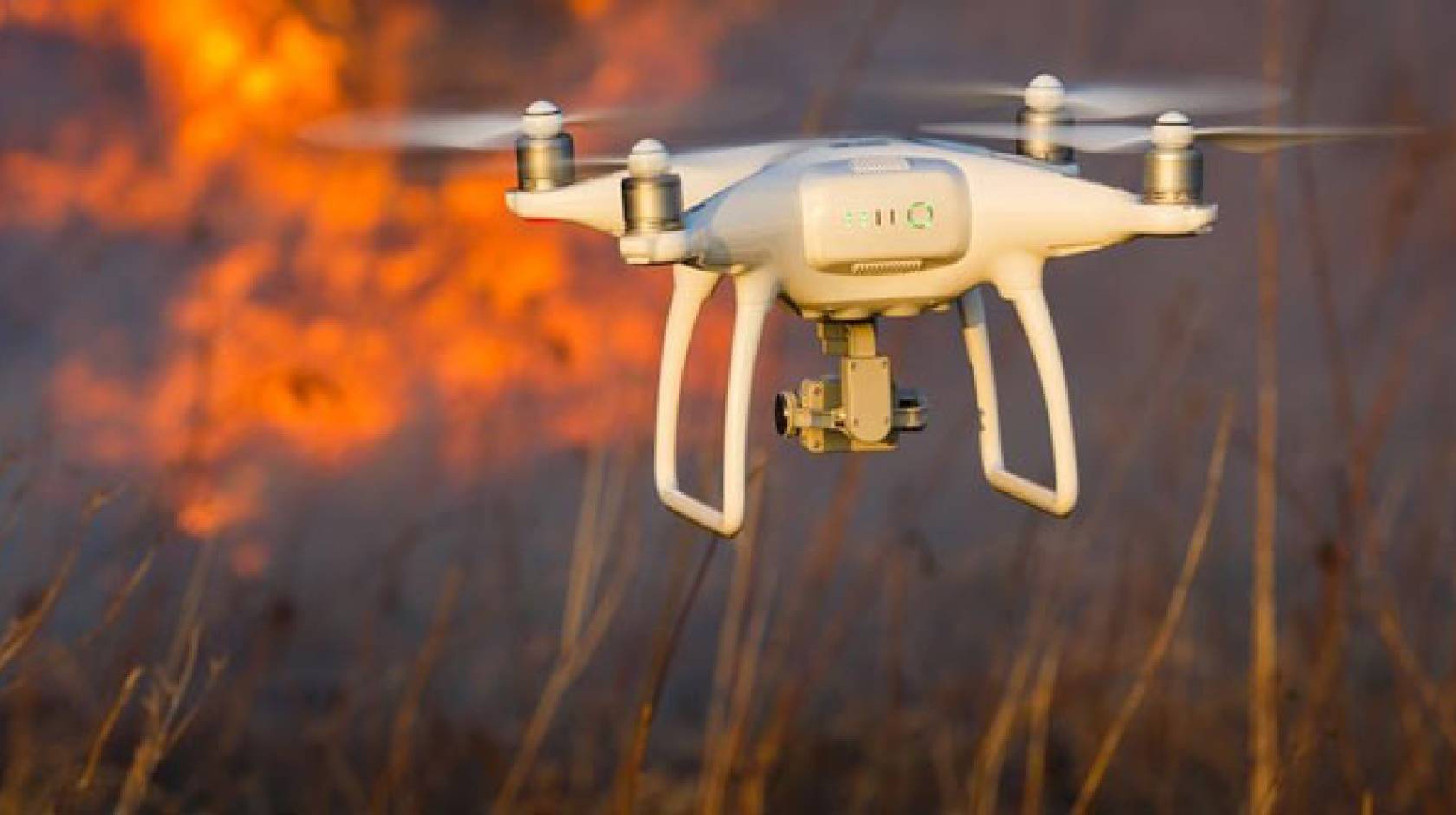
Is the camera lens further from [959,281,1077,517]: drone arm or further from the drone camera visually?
[959,281,1077,517]: drone arm

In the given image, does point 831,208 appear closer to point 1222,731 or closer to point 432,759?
point 432,759

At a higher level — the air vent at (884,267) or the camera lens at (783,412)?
the air vent at (884,267)

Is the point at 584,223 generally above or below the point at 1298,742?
above

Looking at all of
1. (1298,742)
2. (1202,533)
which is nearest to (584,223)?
(1202,533)

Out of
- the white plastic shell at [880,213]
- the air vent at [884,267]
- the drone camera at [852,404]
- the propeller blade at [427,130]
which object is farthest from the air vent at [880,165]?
the propeller blade at [427,130]

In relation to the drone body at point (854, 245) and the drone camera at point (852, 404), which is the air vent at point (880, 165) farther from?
the drone camera at point (852, 404)
